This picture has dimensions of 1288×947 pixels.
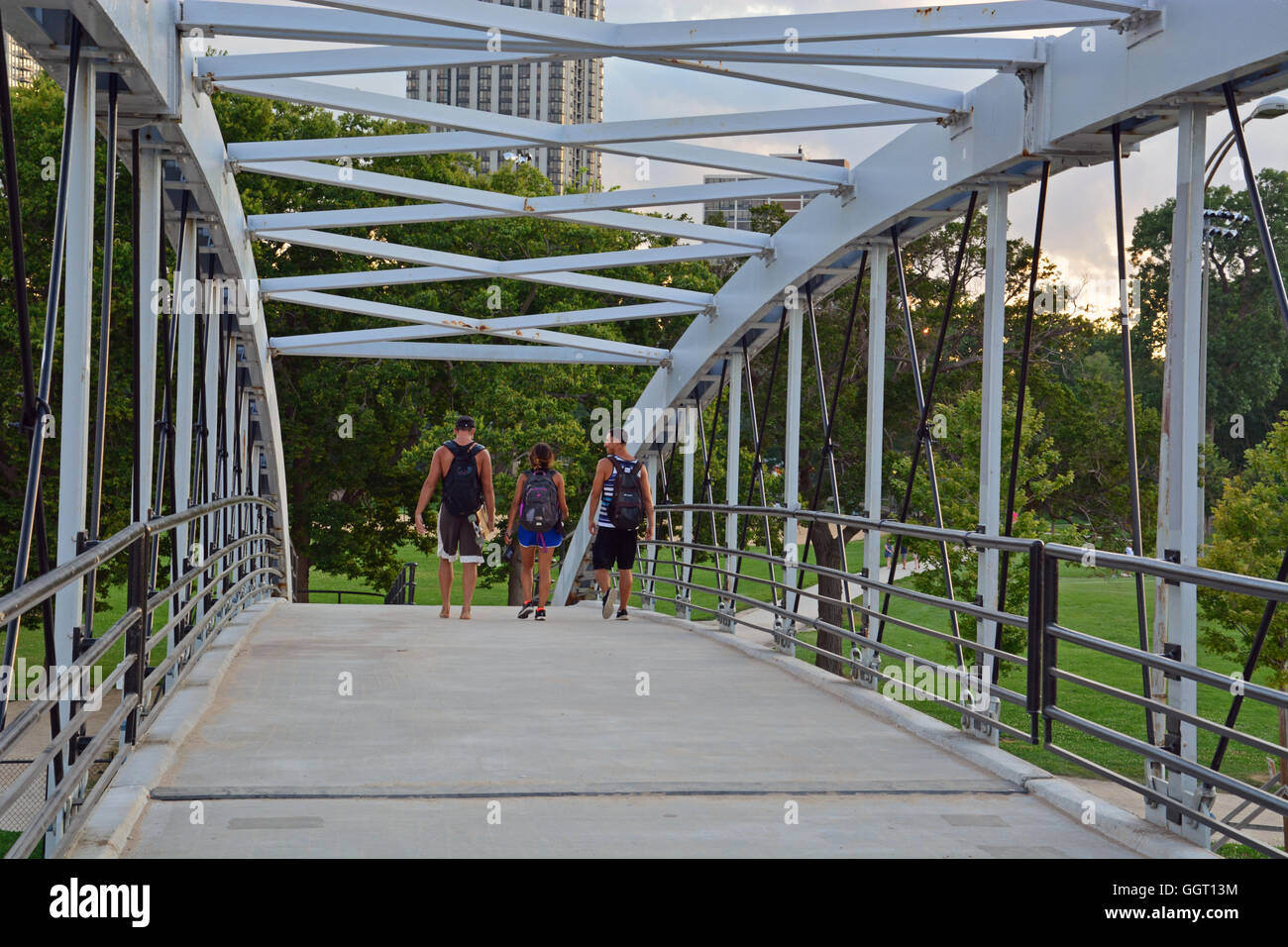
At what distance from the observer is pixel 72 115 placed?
5676 millimetres

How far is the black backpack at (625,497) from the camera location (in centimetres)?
1199

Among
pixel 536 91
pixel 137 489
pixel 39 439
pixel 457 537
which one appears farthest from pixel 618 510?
pixel 536 91

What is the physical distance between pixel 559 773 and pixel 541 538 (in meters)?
6.44

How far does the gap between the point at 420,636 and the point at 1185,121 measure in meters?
6.44

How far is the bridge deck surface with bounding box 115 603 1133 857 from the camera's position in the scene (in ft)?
15.2

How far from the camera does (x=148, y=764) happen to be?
5.30 meters

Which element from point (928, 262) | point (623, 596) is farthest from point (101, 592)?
point (928, 262)

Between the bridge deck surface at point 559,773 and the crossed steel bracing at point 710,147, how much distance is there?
776 mm

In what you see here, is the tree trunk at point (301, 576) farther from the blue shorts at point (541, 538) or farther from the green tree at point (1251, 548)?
the green tree at point (1251, 548)

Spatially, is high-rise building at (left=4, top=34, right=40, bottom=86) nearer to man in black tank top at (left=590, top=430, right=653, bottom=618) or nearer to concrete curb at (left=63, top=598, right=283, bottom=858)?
concrete curb at (left=63, top=598, right=283, bottom=858)

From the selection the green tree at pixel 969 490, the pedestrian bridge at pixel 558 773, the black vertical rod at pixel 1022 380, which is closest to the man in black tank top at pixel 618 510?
the pedestrian bridge at pixel 558 773

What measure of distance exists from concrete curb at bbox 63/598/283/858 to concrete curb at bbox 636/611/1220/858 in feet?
10.6

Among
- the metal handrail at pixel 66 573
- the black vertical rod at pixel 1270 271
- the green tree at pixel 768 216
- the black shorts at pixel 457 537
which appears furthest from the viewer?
the green tree at pixel 768 216

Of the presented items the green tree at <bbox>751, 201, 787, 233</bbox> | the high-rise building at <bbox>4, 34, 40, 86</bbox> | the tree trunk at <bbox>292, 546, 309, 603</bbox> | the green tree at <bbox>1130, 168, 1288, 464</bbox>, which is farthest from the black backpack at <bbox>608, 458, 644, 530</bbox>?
the green tree at <bbox>1130, 168, 1288, 464</bbox>
